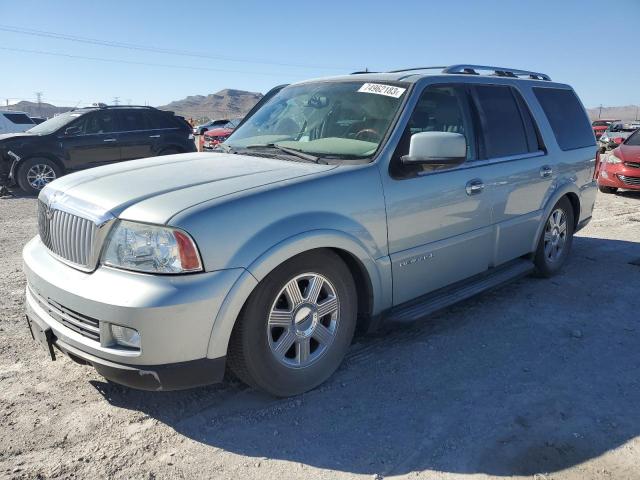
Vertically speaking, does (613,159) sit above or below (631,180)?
above

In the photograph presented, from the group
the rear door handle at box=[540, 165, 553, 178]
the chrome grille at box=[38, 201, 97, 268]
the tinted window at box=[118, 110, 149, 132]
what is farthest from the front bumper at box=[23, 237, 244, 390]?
the tinted window at box=[118, 110, 149, 132]

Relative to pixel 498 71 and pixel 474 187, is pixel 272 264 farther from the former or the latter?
pixel 498 71

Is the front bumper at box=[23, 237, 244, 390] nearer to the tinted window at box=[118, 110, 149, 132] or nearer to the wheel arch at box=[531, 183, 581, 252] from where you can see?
the wheel arch at box=[531, 183, 581, 252]

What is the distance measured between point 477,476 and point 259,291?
54.5 inches

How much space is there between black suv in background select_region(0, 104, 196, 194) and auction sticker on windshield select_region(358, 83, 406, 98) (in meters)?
9.44

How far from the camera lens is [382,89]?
3844 mm

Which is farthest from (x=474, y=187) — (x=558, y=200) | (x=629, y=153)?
(x=629, y=153)

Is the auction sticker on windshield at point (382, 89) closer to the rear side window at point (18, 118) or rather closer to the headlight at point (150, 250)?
the headlight at point (150, 250)

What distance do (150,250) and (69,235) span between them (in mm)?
617

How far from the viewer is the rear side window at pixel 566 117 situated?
16.9 feet

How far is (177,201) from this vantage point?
8.91ft

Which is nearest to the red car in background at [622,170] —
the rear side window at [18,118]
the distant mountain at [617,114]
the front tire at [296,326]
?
the front tire at [296,326]

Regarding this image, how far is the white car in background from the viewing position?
19281 mm

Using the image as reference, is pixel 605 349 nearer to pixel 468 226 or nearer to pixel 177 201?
pixel 468 226
